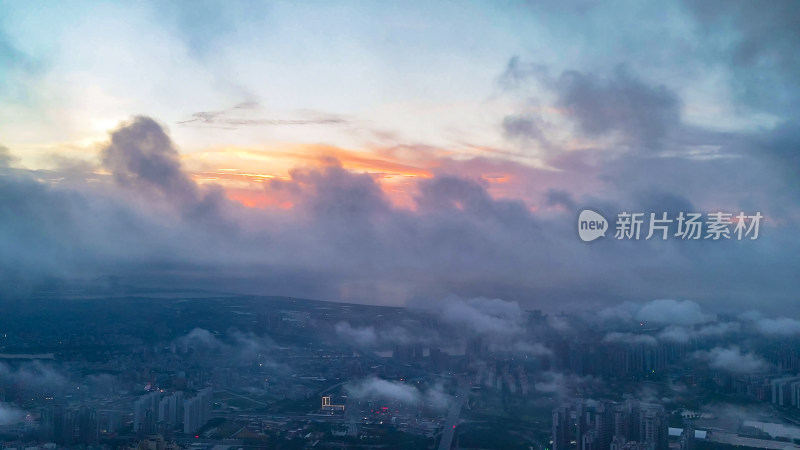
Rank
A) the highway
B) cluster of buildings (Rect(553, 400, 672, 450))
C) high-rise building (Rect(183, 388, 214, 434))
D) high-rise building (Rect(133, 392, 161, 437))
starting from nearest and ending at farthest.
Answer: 1. cluster of buildings (Rect(553, 400, 672, 450))
2. the highway
3. high-rise building (Rect(133, 392, 161, 437))
4. high-rise building (Rect(183, 388, 214, 434))

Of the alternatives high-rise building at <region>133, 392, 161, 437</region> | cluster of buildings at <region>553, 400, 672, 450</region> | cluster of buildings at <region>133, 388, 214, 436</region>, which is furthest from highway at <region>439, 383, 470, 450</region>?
high-rise building at <region>133, 392, 161, 437</region>

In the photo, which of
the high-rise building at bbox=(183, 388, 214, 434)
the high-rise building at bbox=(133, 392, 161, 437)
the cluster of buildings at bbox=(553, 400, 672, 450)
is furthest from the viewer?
the high-rise building at bbox=(183, 388, 214, 434)

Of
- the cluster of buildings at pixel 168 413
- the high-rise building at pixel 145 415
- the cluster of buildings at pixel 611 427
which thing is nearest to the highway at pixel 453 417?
A: the cluster of buildings at pixel 611 427

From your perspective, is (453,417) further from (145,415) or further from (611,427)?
(145,415)

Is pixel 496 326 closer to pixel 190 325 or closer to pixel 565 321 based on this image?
pixel 565 321

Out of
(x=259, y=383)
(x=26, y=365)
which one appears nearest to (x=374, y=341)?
(x=259, y=383)

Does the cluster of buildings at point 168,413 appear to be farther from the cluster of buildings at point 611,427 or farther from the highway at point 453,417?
the cluster of buildings at point 611,427

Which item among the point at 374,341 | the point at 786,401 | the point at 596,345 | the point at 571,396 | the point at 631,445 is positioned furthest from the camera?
the point at 374,341

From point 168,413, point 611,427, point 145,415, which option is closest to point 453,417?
point 611,427

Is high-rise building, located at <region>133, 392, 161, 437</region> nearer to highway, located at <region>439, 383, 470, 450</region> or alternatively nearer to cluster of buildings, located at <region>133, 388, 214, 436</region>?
cluster of buildings, located at <region>133, 388, 214, 436</region>

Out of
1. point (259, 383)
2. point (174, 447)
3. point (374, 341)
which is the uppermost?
point (374, 341)

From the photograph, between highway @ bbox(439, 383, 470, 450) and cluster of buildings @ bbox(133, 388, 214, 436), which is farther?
cluster of buildings @ bbox(133, 388, 214, 436)
